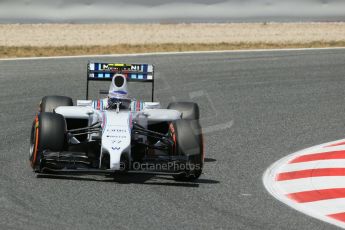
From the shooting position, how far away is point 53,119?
421 inches

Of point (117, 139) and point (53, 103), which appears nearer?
point (117, 139)

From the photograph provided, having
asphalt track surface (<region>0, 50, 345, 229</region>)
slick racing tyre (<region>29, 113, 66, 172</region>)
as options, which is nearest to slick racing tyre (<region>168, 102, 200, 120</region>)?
asphalt track surface (<region>0, 50, 345, 229</region>)

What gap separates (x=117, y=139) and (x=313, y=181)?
218cm

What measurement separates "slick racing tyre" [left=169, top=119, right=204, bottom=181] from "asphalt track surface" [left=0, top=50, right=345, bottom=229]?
5.5 inches

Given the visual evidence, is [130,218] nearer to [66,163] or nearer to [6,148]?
[66,163]

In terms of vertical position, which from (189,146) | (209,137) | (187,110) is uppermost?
(187,110)

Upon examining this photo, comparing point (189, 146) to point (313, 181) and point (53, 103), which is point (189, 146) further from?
point (53, 103)

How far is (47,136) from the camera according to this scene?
10555 mm

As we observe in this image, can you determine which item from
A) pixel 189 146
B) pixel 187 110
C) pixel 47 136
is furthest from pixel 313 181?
pixel 47 136

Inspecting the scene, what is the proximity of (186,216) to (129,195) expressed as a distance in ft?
3.38

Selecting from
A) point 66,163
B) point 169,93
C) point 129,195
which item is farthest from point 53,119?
point 169,93

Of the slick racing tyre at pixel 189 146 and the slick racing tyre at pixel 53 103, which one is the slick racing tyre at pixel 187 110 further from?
the slick racing tyre at pixel 53 103

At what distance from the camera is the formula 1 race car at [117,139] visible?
10367 mm

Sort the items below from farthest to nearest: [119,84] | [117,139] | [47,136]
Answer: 1. [119,84]
2. [47,136]
3. [117,139]
